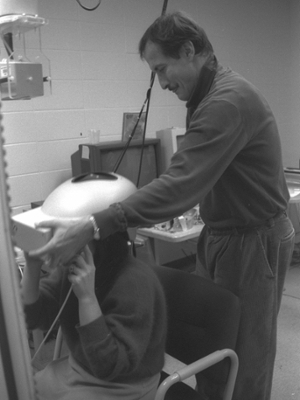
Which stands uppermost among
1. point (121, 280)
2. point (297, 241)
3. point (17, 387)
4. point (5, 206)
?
point (5, 206)

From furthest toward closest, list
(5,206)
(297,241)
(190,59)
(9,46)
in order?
(297,241)
(190,59)
(9,46)
(5,206)

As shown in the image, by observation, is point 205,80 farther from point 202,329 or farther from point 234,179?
point 202,329

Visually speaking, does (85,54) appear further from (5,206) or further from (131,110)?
(5,206)

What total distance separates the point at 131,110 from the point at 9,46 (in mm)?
2493

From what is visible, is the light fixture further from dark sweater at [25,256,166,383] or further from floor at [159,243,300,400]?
floor at [159,243,300,400]

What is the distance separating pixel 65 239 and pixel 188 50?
2.49ft

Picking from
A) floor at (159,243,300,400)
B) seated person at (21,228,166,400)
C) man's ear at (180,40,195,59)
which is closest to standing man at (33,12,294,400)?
man's ear at (180,40,195,59)

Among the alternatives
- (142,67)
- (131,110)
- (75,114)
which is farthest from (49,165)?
(142,67)

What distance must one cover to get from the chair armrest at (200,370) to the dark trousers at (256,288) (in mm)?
191

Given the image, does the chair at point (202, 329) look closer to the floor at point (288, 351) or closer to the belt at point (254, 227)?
the belt at point (254, 227)

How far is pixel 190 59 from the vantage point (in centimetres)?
133

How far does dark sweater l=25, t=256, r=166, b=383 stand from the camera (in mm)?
966

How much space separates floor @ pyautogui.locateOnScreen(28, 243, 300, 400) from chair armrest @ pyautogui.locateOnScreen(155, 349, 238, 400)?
0.51 meters

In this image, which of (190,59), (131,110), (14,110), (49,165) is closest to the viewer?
(190,59)
